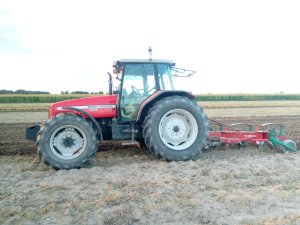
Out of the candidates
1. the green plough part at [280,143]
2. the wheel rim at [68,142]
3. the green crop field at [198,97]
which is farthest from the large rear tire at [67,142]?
the green crop field at [198,97]

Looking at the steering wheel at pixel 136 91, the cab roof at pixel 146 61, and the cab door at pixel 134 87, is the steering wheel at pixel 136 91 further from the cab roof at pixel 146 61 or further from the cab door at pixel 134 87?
the cab roof at pixel 146 61

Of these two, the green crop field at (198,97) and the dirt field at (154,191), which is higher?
the green crop field at (198,97)

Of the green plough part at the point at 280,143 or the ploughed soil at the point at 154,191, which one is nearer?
the ploughed soil at the point at 154,191

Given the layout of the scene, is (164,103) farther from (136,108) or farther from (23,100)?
(23,100)

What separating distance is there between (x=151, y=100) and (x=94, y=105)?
1.23 meters

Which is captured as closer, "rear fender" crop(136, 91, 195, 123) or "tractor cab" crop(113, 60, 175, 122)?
"rear fender" crop(136, 91, 195, 123)

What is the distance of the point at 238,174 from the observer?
6.05 meters

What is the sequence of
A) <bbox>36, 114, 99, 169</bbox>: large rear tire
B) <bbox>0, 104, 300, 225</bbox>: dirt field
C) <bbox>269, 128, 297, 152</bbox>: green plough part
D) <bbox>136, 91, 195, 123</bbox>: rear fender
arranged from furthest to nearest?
<bbox>269, 128, 297, 152</bbox>: green plough part < <bbox>136, 91, 195, 123</bbox>: rear fender < <bbox>36, 114, 99, 169</bbox>: large rear tire < <bbox>0, 104, 300, 225</bbox>: dirt field

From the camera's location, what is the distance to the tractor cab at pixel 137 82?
7.22 metres

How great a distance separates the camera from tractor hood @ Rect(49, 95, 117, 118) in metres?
7.10

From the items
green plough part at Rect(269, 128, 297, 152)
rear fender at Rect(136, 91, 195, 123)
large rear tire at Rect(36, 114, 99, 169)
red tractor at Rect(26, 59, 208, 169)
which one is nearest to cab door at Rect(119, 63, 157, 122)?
red tractor at Rect(26, 59, 208, 169)

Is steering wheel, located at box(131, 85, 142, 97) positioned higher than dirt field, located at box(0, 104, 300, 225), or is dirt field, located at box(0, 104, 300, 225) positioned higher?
steering wheel, located at box(131, 85, 142, 97)

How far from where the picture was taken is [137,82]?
7.31 metres

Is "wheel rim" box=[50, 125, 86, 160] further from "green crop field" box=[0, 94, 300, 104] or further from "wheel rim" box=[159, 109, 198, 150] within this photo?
"green crop field" box=[0, 94, 300, 104]
